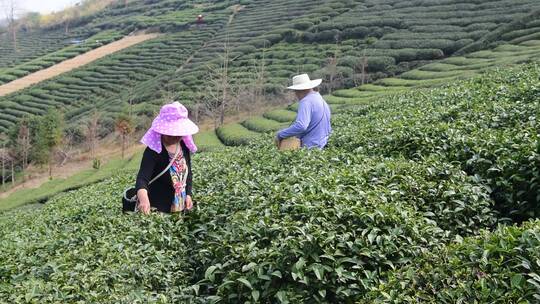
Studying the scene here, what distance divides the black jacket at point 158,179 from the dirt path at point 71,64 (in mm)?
61220

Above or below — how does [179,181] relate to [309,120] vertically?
below

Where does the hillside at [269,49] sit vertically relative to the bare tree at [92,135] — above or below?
above

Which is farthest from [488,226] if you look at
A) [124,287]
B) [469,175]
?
[124,287]

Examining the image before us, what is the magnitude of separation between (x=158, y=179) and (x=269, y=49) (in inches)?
1931

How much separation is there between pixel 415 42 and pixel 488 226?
1572 inches

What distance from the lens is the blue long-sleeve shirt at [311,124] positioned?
23.5 feet

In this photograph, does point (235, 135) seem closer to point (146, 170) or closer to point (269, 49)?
point (269, 49)

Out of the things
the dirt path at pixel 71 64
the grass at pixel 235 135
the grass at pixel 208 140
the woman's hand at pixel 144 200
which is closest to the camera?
the woman's hand at pixel 144 200

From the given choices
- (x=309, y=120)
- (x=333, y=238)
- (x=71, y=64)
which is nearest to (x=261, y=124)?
(x=309, y=120)

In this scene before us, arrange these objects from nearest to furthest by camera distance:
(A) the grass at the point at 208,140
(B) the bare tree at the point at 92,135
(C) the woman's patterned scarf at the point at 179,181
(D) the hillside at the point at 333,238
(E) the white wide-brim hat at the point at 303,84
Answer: (D) the hillside at the point at 333,238, (C) the woman's patterned scarf at the point at 179,181, (E) the white wide-brim hat at the point at 303,84, (A) the grass at the point at 208,140, (B) the bare tree at the point at 92,135

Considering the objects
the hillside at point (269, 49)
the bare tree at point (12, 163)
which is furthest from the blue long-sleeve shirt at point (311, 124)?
the bare tree at point (12, 163)

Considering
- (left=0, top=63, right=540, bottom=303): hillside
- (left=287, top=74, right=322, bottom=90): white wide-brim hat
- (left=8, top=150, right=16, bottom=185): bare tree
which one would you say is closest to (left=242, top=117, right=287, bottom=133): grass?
(left=8, top=150, right=16, bottom=185): bare tree

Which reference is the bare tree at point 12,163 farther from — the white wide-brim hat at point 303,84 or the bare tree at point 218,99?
the white wide-brim hat at point 303,84

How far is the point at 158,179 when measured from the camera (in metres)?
5.37
